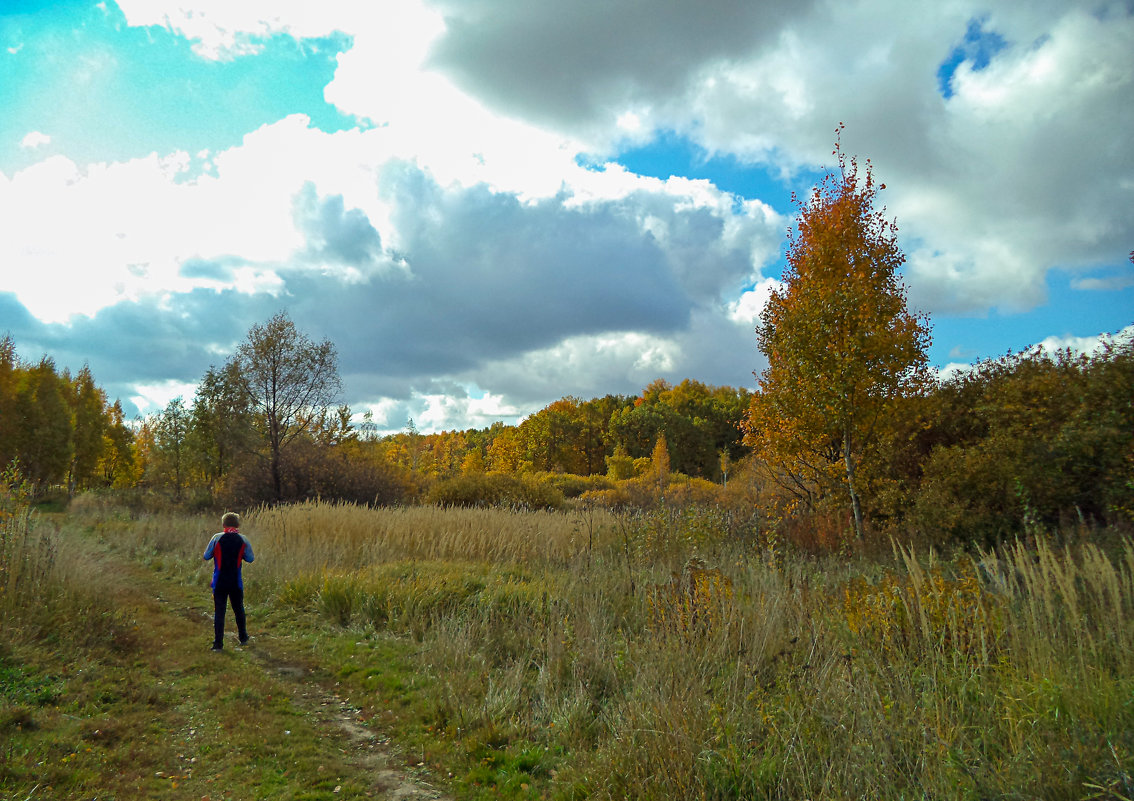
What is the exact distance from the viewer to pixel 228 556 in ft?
27.8

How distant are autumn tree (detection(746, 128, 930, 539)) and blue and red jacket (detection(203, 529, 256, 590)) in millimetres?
11203

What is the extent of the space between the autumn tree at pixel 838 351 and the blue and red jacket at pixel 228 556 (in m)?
11.2

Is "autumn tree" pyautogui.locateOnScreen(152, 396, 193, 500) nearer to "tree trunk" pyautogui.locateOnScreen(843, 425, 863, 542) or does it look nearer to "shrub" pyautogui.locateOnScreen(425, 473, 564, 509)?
"shrub" pyautogui.locateOnScreen(425, 473, 564, 509)

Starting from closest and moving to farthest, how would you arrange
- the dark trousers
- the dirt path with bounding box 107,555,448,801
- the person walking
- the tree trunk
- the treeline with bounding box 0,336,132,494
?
1. the dirt path with bounding box 107,555,448,801
2. the dark trousers
3. the person walking
4. the tree trunk
5. the treeline with bounding box 0,336,132,494

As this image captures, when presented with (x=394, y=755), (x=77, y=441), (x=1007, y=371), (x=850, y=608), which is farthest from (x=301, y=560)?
(x=77, y=441)

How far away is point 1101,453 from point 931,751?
964cm

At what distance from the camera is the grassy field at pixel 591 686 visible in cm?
340

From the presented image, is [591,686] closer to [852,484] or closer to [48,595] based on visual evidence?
[48,595]

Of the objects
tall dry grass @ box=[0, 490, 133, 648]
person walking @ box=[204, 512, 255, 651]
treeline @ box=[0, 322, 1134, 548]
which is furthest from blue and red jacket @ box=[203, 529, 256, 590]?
treeline @ box=[0, 322, 1134, 548]

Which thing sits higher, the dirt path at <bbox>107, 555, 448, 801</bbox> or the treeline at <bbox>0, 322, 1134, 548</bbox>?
the treeline at <bbox>0, 322, 1134, 548</bbox>

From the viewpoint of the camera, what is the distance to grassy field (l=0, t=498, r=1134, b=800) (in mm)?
3398

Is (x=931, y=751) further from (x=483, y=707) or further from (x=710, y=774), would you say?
(x=483, y=707)

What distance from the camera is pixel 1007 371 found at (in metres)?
13.3

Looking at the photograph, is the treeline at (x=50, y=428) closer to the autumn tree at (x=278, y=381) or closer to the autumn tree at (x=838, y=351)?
the autumn tree at (x=278, y=381)
